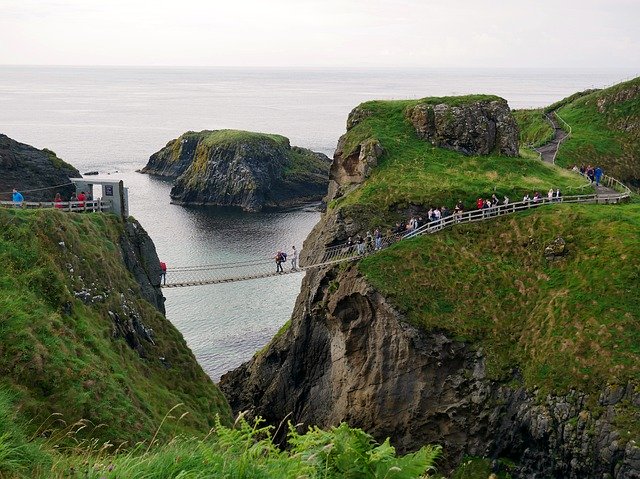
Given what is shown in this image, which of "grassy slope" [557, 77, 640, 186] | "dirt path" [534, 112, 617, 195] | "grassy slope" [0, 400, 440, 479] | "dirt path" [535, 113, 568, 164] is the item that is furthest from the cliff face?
"grassy slope" [557, 77, 640, 186]

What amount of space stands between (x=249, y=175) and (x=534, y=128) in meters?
56.6

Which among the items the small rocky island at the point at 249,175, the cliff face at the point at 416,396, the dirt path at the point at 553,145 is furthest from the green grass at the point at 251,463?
the small rocky island at the point at 249,175

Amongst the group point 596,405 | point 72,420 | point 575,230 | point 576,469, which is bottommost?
point 576,469

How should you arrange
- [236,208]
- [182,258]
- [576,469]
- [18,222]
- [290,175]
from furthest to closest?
[290,175], [236,208], [182,258], [576,469], [18,222]

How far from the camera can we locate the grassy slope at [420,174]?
5212 centimetres

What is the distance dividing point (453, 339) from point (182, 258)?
52235 mm

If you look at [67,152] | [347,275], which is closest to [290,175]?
[67,152]

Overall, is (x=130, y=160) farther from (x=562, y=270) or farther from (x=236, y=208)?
(x=562, y=270)

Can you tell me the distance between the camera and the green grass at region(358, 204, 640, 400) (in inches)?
1542

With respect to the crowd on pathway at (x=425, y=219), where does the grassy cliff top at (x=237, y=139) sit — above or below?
above

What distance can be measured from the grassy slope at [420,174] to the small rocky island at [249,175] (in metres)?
63.5

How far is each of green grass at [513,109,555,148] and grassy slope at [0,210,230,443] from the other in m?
57.9

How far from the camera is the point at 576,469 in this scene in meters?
36.1

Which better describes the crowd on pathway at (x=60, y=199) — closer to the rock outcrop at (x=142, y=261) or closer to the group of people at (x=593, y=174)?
the rock outcrop at (x=142, y=261)
